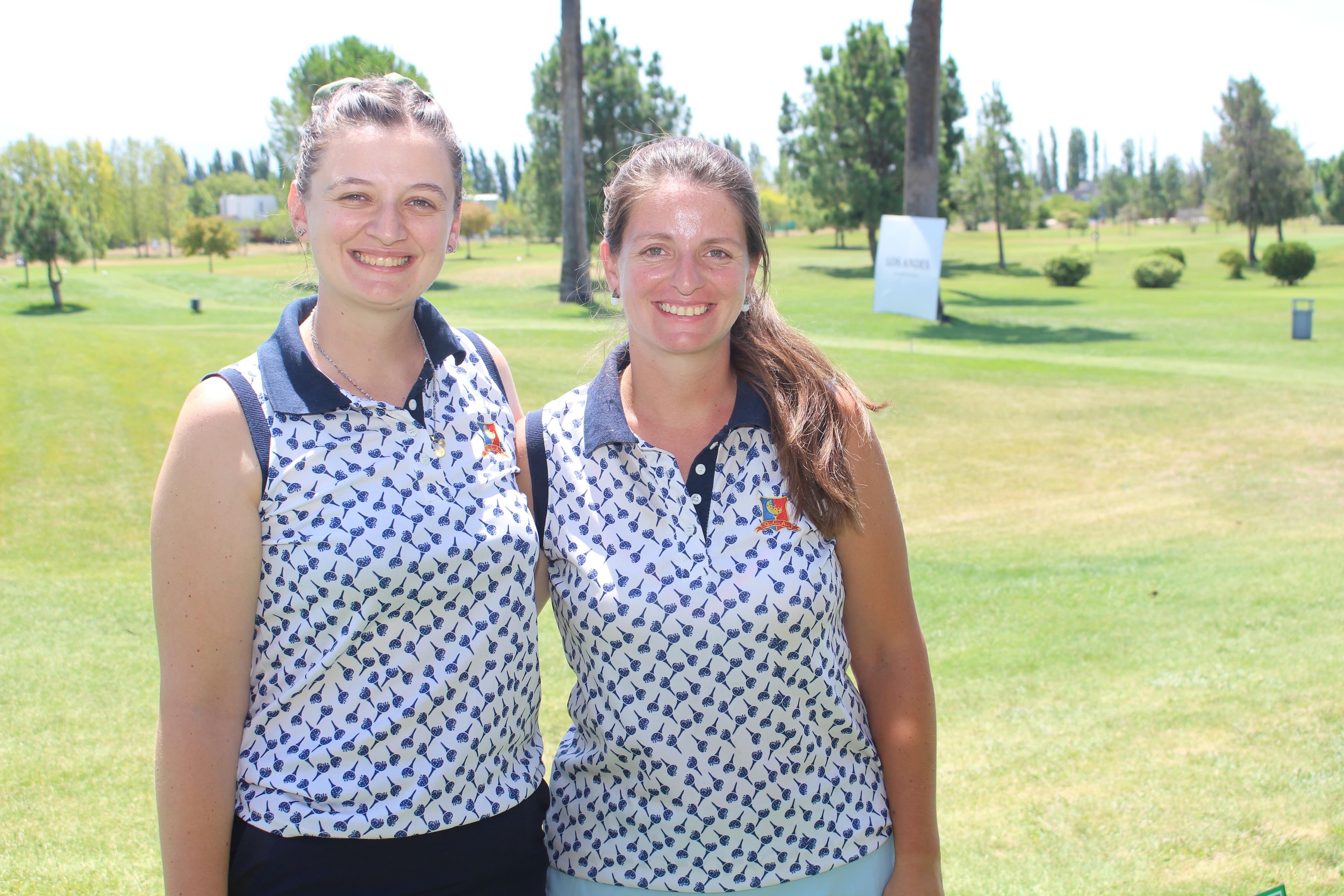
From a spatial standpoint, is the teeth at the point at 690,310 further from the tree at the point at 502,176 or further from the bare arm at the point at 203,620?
the tree at the point at 502,176

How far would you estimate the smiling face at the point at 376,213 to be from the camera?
2.20 meters

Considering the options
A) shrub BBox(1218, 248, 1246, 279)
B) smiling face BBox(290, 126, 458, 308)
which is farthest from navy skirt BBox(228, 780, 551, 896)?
shrub BBox(1218, 248, 1246, 279)

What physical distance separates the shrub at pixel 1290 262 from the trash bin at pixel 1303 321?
1692cm

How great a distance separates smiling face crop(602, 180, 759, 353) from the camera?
235 cm

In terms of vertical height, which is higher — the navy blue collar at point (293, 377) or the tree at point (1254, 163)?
the tree at point (1254, 163)

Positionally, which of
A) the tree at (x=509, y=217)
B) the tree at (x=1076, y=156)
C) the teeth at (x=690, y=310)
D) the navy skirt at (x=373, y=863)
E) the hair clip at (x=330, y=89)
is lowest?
the navy skirt at (x=373, y=863)

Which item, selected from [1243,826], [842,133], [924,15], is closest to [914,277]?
[924,15]

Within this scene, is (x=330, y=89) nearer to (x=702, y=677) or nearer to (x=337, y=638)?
(x=337, y=638)

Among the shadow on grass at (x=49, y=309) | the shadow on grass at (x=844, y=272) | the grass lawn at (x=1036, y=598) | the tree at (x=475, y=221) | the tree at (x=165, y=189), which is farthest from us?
the tree at (x=165, y=189)

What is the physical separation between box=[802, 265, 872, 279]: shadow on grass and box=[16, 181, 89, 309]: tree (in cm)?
2673

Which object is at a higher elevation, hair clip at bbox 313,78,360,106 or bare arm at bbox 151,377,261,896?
hair clip at bbox 313,78,360,106

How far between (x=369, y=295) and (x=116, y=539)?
7.03 meters

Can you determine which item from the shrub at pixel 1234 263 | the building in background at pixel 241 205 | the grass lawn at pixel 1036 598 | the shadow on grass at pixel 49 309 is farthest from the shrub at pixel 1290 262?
the building in background at pixel 241 205

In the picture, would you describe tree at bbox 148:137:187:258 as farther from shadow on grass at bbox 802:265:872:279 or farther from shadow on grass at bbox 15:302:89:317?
shadow on grass at bbox 802:265:872:279
